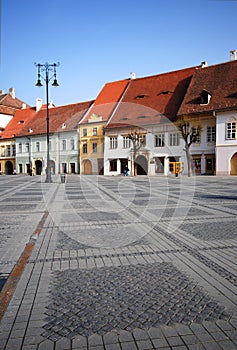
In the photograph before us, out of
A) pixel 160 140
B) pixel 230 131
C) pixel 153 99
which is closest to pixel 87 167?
pixel 160 140

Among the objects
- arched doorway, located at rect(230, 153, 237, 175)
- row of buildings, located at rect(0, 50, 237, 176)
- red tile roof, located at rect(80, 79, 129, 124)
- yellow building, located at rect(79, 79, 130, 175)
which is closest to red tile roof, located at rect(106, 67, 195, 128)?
row of buildings, located at rect(0, 50, 237, 176)

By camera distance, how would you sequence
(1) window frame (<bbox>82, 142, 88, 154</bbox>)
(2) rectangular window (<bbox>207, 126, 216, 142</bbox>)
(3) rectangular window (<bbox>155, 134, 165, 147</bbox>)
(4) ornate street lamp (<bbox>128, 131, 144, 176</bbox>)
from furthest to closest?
(1) window frame (<bbox>82, 142, 88, 154</bbox>) → (3) rectangular window (<bbox>155, 134, 165, 147</bbox>) → (4) ornate street lamp (<bbox>128, 131, 144, 176</bbox>) → (2) rectangular window (<bbox>207, 126, 216, 142</bbox>)

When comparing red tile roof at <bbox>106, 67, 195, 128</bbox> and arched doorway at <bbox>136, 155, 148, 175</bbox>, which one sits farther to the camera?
arched doorway at <bbox>136, 155, 148, 175</bbox>

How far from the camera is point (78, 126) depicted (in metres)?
47.5

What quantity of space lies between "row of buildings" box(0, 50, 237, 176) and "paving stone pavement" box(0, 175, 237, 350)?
26777 mm

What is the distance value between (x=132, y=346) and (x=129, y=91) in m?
46.2

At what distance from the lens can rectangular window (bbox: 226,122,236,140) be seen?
32.5 metres

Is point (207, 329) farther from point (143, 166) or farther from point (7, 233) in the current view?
point (143, 166)

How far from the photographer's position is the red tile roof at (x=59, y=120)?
49.7m

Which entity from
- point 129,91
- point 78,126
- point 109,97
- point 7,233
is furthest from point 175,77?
point 7,233

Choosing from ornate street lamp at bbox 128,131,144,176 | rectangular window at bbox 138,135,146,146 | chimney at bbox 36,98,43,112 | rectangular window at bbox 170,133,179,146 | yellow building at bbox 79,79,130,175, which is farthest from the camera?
chimney at bbox 36,98,43,112

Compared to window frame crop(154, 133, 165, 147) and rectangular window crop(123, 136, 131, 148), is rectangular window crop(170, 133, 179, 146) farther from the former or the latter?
rectangular window crop(123, 136, 131, 148)

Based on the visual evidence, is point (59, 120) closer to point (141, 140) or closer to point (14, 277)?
point (141, 140)

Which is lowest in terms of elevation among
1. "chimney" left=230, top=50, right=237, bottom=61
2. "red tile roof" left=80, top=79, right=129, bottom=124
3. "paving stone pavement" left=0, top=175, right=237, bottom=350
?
"paving stone pavement" left=0, top=175, right=237, bottom=350
